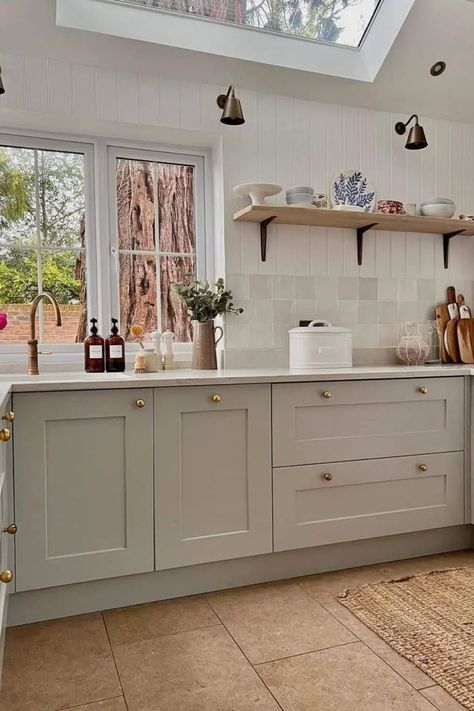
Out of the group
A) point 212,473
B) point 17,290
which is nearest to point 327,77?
Result: point 17,290

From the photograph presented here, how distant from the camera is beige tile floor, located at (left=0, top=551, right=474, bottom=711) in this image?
1526 mm

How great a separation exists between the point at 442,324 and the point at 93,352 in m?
1.85

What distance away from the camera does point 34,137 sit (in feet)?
8.75

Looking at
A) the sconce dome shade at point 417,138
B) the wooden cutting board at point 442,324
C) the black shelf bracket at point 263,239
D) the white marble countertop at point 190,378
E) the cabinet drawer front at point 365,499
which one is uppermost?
the sconce dome shade at point 417,138

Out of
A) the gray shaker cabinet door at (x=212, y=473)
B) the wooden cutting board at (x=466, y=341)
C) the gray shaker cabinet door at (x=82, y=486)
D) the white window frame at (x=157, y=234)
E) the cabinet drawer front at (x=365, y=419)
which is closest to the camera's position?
the gray shaker cabinet door at (x=82, y=486)

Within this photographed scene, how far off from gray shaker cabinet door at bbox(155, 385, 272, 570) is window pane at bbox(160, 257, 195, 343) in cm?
84

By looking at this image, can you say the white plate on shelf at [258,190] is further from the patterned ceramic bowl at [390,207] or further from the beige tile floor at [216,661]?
the beige tile floor at [216,661]

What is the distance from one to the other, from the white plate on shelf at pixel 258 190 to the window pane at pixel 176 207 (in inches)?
14.4

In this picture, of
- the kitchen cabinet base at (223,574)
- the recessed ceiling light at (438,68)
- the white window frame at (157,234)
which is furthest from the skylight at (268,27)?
the kitchen cabinet base at (223,574)

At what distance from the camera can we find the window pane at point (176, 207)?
9.55ft

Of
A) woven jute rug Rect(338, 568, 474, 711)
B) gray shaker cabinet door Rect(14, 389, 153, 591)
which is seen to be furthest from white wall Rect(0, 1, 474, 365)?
woven jute rug Rect(338, 568, 474, 711)

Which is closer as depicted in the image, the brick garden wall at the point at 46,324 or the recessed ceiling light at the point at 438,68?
the brick garden wall at the point at 46,324

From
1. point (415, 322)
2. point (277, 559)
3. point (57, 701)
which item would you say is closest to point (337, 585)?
point (277, 559)

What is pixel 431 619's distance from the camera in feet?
6.33
